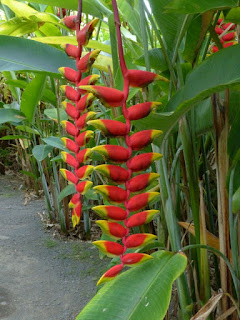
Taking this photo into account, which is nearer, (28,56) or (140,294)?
(140,294)

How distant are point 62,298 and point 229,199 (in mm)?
738

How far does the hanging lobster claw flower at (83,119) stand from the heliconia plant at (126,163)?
36 mm

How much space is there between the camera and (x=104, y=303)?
49cm

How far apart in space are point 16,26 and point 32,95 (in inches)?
15.5

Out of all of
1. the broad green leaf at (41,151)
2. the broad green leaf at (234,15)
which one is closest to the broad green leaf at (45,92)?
the broad green leaf at (41,151)

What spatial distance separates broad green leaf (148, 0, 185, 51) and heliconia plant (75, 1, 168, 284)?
25 centimetres

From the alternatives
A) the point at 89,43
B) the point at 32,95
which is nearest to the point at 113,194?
the point at 89,43

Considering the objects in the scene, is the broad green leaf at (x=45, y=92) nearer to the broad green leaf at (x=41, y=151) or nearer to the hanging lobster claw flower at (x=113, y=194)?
the broad green leaf at (x=41, y=151)

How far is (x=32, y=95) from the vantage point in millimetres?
1389

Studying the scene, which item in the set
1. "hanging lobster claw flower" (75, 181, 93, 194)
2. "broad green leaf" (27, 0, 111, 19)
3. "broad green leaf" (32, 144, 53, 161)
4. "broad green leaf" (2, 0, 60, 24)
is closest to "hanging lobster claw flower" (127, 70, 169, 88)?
"hanging lobster claw flower" (75, 181, 93, 194)

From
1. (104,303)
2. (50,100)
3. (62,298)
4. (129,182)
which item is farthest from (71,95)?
(50,100)

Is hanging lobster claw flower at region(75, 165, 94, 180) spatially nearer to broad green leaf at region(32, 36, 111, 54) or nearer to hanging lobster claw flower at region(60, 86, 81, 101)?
hanging lobster claw flower at region(60, 86, 81, 101)

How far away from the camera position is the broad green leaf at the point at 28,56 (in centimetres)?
71

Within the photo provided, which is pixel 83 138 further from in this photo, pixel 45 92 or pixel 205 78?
A: pixel 45 92
